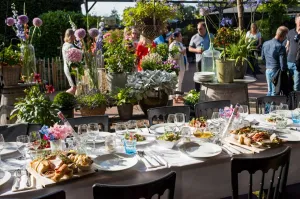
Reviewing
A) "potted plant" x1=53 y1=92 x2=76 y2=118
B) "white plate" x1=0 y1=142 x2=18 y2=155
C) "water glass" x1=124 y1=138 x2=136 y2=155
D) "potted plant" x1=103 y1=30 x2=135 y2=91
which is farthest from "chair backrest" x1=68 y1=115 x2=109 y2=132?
"potted plant" x1=103 y1=30 x2=135 y2=91

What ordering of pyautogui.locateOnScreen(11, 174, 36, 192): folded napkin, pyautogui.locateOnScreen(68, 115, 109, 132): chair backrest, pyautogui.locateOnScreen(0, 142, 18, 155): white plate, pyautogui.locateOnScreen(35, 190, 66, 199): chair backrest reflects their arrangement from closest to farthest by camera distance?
1. pyautogui.locateOnScreen(35, 190, 66, 199): chair backrest
2. pyautogui.locateOnScreen(11, 174, 36, 192): folded napkin
3. pyautogui.locateOnScreen(0, 142, 18, 155): white plate
4. pyautogui.locateOnScreen(68, 115, 109, 132): chair backrest

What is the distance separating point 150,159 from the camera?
229cm

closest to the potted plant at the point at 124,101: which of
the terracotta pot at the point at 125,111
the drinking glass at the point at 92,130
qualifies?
the terracotta pot at the point at 125,111

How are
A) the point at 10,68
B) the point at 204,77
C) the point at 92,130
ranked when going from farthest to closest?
the point at 10,68 → the point at 204,77 → the point at 92,130

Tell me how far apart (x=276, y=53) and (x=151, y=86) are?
2211 millimetres

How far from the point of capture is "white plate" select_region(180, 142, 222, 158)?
2.32 meters

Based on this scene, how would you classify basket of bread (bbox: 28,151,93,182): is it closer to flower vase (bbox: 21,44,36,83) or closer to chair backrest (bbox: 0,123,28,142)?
chair backrest (bbox: 0,123,28,142)

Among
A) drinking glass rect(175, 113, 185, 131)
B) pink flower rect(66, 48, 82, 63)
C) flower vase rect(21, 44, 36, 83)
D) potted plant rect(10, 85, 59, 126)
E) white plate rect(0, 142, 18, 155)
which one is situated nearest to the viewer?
white plate rect(0, 142, 18, 155)

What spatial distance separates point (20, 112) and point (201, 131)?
89.6 inches

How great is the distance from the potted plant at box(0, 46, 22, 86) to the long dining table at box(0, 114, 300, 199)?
11.5ft

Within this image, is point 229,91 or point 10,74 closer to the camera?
point 229,91

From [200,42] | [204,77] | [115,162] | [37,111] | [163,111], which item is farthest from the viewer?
[200,42]

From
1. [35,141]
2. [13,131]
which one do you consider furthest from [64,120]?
[13,131]

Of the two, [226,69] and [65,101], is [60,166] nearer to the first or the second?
[226,69]
